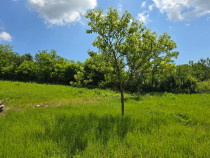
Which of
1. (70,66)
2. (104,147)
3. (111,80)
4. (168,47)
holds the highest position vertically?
(70,66)

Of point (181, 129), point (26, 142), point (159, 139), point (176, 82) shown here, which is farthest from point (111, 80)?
point (176, 82)

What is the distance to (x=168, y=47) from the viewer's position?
14.9 feet

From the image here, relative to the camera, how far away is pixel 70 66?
993 inches

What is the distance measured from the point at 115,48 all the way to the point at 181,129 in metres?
4.35

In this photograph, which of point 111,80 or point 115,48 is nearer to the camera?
point 115,48

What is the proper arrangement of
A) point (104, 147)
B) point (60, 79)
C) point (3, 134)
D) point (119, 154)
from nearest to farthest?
point (119, 154) < point (104, 147) < point (3, 134) < point (60, 79)

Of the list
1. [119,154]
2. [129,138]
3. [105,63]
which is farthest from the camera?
[105,63]

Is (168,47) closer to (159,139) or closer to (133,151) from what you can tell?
(159,139)

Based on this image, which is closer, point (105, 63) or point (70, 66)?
point (105, 63)

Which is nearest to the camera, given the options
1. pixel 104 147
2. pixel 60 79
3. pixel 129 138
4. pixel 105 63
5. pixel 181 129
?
pixel 104 147

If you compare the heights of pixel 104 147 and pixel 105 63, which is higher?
pixel 105 63

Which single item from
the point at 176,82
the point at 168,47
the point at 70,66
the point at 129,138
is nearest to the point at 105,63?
the point at 168,47

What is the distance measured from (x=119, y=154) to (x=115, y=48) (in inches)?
160

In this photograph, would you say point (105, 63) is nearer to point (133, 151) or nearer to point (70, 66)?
point (133, 151)
